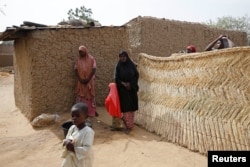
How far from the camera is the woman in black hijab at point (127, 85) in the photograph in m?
6.61

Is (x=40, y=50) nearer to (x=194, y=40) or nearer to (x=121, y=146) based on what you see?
(x=121, y=146)

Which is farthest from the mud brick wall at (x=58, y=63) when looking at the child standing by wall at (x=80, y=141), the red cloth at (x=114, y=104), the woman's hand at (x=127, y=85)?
the child standing by wall at (x=80, y=141)

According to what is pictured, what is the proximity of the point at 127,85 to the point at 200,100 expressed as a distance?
172 centimetres

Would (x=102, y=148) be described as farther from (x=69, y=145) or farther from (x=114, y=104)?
(x=69, y=145)

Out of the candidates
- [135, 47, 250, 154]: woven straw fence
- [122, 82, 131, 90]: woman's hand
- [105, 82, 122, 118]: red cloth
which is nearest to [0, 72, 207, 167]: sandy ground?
[135, 47, 250, 154]: woven straw fence

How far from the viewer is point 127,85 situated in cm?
656

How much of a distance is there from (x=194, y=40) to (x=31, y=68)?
261 inches

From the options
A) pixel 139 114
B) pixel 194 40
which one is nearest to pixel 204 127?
pixel 139 114

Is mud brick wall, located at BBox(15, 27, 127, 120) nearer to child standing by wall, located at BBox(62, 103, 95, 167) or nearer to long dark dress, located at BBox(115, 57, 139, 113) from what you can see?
long dark dress, located at BBox(115, 57, 139, 113)

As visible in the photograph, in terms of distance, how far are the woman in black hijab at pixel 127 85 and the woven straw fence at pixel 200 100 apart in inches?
16.5

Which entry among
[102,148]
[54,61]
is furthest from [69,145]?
[54,61]

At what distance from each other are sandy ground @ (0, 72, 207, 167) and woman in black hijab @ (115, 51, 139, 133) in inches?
18.7

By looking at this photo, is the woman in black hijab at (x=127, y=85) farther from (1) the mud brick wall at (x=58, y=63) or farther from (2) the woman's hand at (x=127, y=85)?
(1) the mud brick wall at (x=58, y=63)

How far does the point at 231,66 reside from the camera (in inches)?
191
